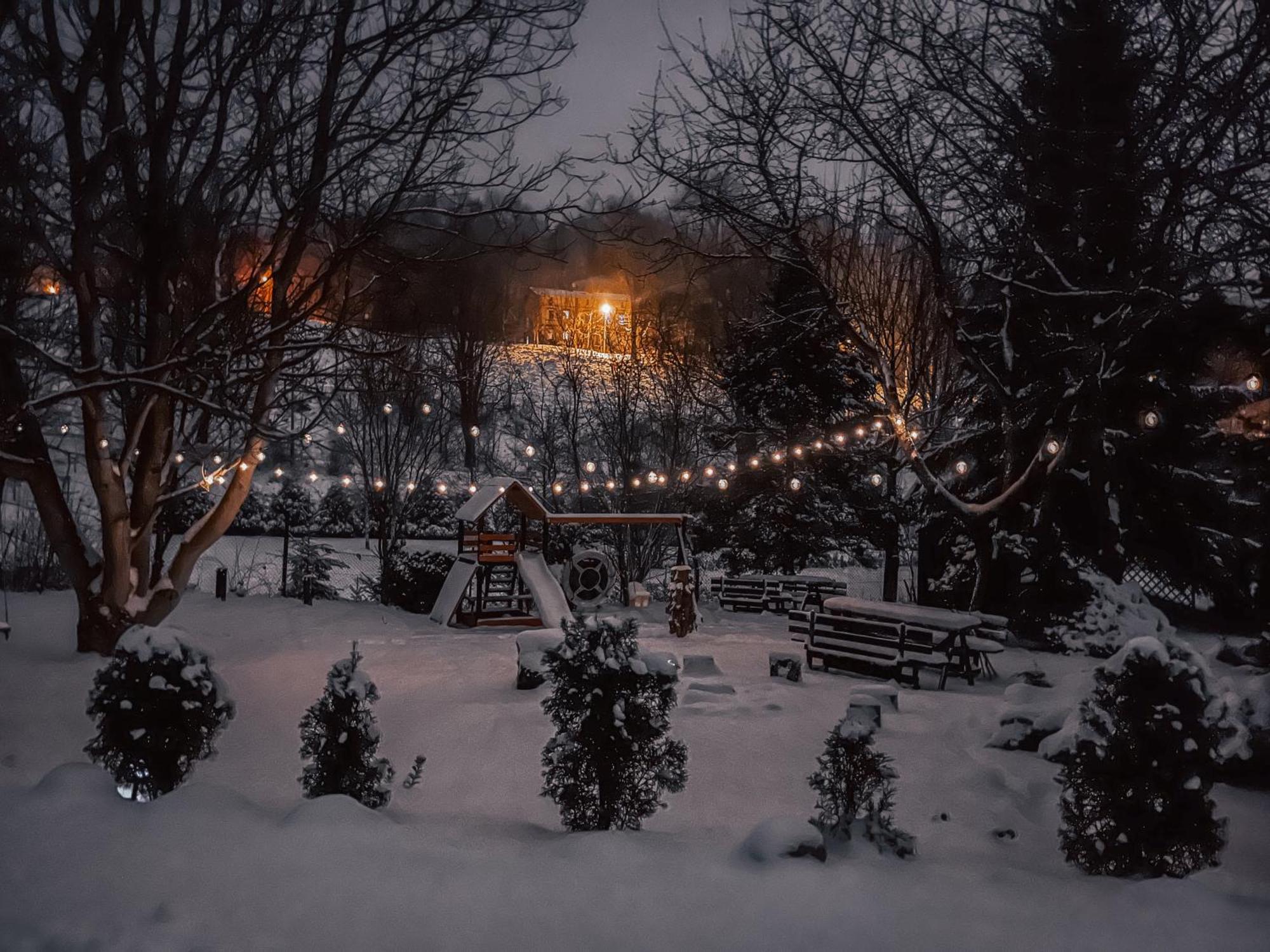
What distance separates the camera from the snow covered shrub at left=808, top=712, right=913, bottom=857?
15.4 feet

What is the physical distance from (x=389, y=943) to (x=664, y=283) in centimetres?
2753

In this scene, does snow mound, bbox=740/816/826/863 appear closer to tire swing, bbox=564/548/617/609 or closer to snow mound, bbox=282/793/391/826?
snow mound, bbox=282/793/391/826

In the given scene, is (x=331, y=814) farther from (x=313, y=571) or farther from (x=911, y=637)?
(x=313, y=571)

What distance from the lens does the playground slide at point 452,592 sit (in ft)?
50.2

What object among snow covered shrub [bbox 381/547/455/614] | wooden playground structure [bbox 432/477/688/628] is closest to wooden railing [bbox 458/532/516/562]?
wooden playground structure [bbox 432/477/688/628]

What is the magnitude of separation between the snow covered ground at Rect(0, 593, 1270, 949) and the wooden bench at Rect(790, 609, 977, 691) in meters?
3.33

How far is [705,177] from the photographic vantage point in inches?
415

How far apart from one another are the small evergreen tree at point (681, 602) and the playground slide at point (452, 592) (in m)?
4.06

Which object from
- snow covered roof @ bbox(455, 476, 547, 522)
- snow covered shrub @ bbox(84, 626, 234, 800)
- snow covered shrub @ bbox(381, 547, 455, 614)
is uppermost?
snow covered roof @ bbox(455, 476, 547, 522)

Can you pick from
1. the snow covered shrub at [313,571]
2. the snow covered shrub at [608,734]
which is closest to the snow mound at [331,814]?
the snow covered shrub at [608,734]

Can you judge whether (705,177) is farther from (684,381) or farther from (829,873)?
(684,381)

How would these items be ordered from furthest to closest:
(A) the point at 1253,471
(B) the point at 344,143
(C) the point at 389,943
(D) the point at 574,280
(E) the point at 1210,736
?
1. (D) the point at 574,280
2. (A) the point at 1253,471
3. (B) the point at 344,143
4. (E) the point at 1210,736
5. (C) the point at 389,943

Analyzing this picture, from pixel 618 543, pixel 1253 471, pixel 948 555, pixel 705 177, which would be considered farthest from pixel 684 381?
pixel 1253 471

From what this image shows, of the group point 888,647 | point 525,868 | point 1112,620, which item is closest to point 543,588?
point 888,647
